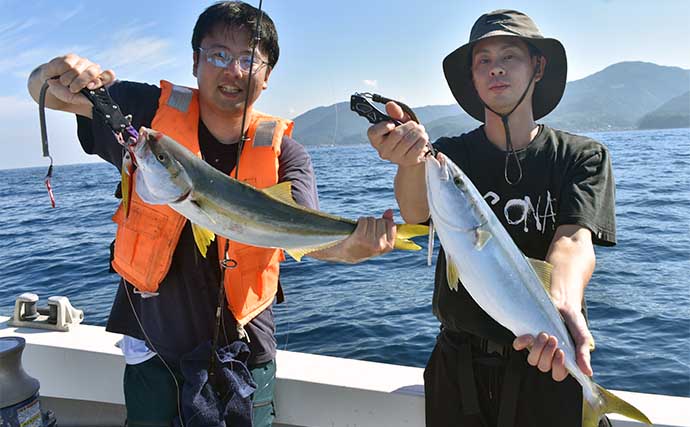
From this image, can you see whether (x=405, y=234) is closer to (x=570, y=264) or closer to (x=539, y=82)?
(x=570, y=264)

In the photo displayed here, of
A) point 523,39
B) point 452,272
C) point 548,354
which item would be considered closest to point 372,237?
point 452,272

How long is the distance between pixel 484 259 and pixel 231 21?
1.97 metres

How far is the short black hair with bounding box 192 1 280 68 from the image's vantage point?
2967 millimetres

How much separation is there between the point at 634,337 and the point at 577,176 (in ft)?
17.3

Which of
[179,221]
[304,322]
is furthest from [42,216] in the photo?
[179,221]

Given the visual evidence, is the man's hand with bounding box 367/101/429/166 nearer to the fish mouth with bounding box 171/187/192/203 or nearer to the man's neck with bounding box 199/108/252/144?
the fish mouth with bounding box 171/187/192/203

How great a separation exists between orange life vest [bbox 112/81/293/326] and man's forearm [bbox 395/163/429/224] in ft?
2.58

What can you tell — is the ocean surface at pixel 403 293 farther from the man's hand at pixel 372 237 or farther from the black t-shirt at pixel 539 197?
the man's hand at pixel 372 237

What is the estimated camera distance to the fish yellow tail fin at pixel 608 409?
241 centimetres

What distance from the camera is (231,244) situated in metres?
3.09

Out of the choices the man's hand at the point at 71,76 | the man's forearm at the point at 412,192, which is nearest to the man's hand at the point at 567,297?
the man's forearm at the point at 412,192

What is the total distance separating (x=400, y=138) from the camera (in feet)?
8.07

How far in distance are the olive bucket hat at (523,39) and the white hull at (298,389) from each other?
2138 mm

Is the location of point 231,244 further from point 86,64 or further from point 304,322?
point 304,322
